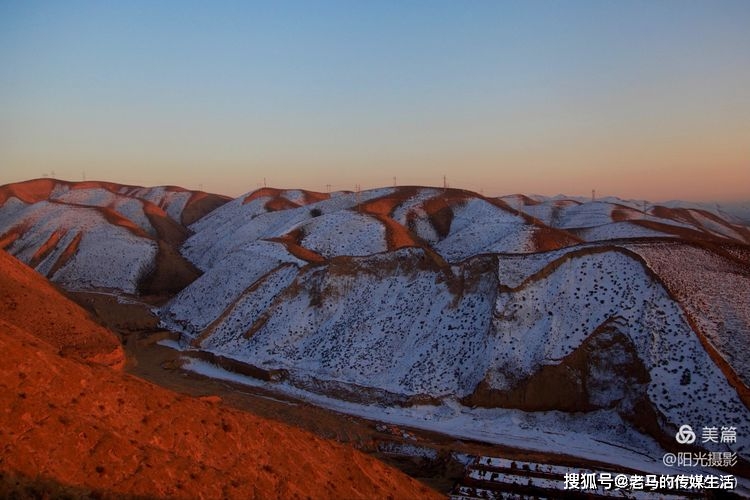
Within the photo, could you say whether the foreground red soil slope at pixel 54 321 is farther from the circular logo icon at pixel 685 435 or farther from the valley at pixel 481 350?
the circular logo icon at pixel 685 435

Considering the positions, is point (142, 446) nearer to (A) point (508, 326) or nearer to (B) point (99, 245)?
(A) point (508, 326)

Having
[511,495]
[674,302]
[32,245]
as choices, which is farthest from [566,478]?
[32,245]

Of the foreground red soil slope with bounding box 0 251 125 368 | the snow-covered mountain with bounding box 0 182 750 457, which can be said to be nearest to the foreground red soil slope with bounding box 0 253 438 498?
the snow-covered mountain with bounding box 0 182 750 457

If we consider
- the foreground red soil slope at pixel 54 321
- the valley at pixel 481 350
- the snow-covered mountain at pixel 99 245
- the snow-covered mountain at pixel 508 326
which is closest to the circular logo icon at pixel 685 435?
the valley at pixel 481 350

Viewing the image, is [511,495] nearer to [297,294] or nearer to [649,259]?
[649,259]

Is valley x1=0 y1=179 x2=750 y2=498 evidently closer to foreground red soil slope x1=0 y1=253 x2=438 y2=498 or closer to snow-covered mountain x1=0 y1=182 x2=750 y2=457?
snow-covered mountain x1=0 y1=182 x2=750 y2=457
